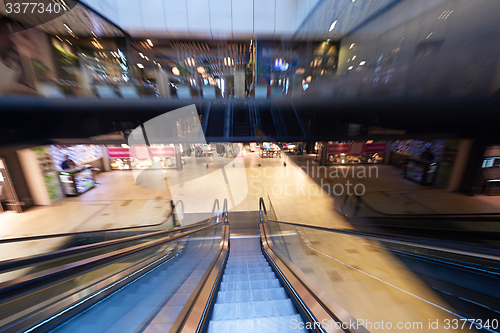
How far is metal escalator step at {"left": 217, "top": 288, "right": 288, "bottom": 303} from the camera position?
1529mm

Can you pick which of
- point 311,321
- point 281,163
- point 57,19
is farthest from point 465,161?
point 57,19

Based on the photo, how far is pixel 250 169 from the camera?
9859 mm

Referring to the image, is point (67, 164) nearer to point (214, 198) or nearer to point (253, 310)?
point (214, 198)

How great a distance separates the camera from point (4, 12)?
17.9 feet

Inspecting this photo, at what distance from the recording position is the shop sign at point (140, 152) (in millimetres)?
9023

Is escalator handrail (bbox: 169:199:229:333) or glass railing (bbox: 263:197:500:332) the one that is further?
glass railing (bbox: 263:197:500:332)

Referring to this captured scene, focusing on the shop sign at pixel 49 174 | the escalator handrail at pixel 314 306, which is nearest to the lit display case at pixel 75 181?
the shop sign at pixel 49 174

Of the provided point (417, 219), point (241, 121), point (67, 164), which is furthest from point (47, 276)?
point (67, 164)

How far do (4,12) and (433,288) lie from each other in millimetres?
12048

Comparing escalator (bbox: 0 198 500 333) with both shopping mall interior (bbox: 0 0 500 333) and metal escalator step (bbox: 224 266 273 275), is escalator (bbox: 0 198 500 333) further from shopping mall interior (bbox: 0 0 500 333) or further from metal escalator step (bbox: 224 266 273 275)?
metal escalator step (bbox: 224 266 273 275)

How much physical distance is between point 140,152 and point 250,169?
6.26 metres

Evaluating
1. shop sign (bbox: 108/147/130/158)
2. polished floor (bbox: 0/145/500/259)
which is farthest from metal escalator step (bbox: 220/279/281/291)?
shop sign (bbox: 108/147/130/158)

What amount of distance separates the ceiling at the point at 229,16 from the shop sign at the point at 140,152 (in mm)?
5590

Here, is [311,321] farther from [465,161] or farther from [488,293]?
[465,161]
